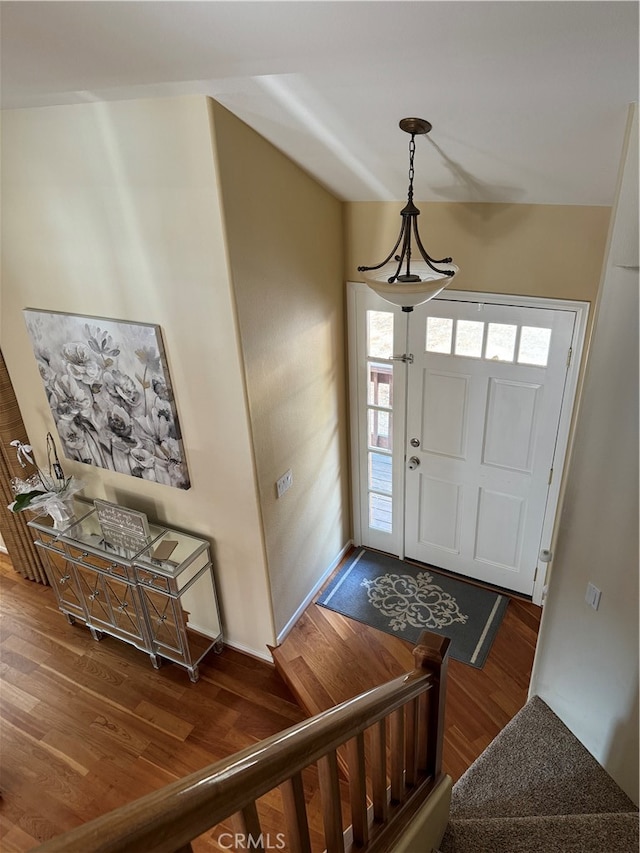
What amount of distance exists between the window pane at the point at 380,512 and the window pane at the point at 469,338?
126 centimetres

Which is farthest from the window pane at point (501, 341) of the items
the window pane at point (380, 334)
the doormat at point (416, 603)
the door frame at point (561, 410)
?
the doormat at point (416, 603)

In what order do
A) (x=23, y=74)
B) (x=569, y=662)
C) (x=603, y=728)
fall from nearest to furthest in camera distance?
(x=23, y=74) → (x=603, y=728) → (x=569, y=662)

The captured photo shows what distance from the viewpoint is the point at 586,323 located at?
2.88m

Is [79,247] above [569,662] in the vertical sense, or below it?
above

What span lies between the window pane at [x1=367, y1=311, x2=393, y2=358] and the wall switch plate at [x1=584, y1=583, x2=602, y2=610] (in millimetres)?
1821

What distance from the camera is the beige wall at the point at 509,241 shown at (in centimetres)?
273

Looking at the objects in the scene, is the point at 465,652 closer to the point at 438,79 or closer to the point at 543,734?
the point at 543,734

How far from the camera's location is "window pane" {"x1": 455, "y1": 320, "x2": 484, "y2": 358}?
322cm

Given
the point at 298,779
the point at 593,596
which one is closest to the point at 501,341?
the point at 593,596

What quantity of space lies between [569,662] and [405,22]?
8.36ft

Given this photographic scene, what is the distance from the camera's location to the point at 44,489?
340 cm

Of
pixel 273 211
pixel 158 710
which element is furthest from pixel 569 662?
pixel 273 211

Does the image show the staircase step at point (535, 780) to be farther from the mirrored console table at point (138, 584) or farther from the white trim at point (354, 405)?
the white trim at point (354, 405)

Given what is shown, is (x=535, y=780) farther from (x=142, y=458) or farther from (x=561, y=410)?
(x=142, y=458)
